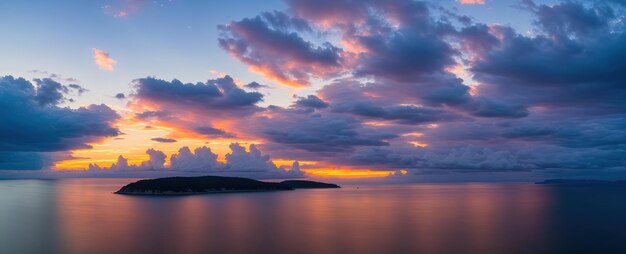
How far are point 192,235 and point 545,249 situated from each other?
60620 millimetres

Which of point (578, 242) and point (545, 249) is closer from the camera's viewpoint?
point (545, 249)

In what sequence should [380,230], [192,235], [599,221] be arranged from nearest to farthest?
[192,235] < [380,230] < [599,221]

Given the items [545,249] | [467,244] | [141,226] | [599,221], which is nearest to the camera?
[545,249]

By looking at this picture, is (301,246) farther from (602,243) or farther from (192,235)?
(602,243)

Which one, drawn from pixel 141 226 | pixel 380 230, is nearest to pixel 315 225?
pixel 380 230

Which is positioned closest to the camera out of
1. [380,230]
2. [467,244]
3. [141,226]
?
[467,244]

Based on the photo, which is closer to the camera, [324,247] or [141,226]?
[324,247]

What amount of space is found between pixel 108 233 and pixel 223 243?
28.0 m

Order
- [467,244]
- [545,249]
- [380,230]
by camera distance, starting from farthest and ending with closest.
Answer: [380,230] < [467,244] < [545,249]

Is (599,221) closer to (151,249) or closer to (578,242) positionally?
(578,242)

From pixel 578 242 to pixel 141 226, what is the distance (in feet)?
281

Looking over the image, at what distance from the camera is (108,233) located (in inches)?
3499

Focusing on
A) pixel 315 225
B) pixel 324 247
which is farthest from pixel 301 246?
pixel 315 225

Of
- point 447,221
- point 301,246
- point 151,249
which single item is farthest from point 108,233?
point 447,221
